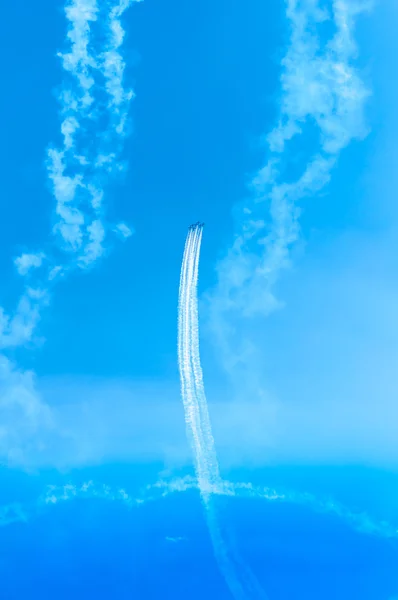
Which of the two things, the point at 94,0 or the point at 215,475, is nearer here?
the point at 94,0

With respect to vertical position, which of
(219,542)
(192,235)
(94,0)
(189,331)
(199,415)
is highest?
(94,0)

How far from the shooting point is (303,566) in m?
20.1

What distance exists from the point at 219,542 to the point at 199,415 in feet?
15.1

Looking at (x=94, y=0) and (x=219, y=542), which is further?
(x=219, y=542)

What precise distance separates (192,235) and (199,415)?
653 centimetres

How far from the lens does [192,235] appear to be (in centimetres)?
1942

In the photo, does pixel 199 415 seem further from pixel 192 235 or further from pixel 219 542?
pixel 192 235

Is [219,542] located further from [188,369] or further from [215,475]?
[188,369]

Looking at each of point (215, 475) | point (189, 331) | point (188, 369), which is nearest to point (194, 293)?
point (189, 331)

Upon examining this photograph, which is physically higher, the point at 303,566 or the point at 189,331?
the point at 189,331

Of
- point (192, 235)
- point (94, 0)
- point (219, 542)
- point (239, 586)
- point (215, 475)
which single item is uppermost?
point (94, 0)

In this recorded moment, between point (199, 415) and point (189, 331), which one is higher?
point (189, 331)

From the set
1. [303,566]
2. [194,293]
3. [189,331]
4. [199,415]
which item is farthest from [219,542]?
[194,293]

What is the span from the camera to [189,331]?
20.1m
